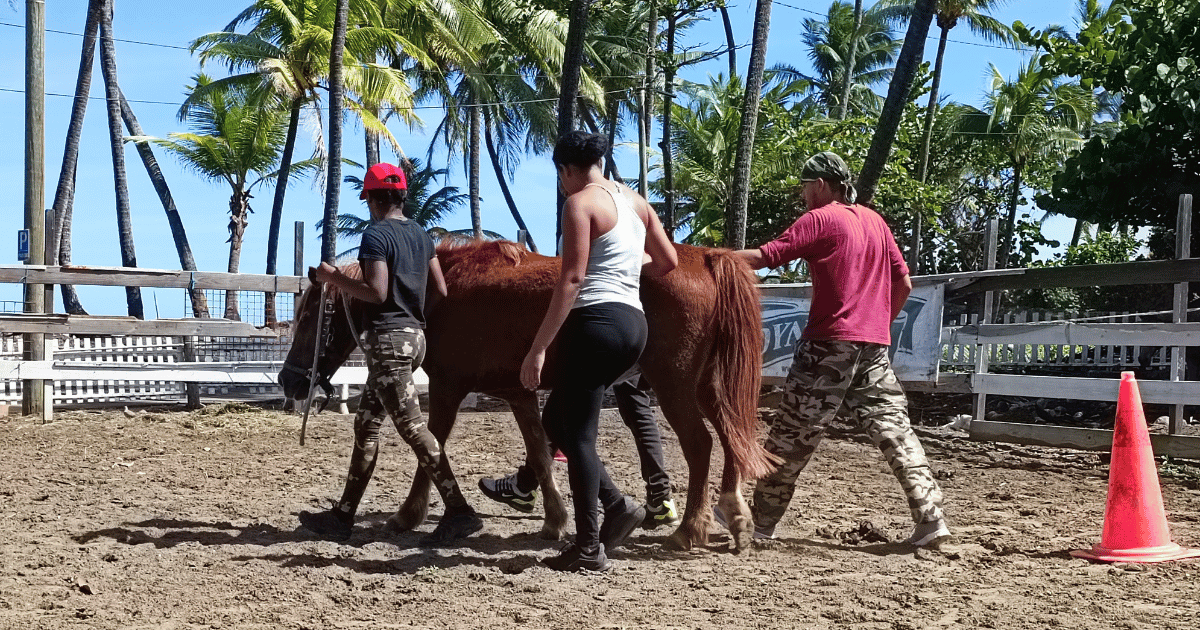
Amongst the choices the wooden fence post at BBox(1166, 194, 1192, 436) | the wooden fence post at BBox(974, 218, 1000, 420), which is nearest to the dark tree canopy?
the wooden fence post at BBox(974, 218, 1000, 420)

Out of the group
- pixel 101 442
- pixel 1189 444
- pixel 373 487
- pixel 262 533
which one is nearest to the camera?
pixel 262 533

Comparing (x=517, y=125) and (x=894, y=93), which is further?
(x=517, y=125)

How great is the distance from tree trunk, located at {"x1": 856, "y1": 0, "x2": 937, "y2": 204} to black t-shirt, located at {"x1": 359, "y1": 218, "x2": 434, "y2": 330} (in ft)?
26.2

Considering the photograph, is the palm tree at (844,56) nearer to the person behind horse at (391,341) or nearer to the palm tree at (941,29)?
the palm tree at (941,29)

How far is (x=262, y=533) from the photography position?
212 inches

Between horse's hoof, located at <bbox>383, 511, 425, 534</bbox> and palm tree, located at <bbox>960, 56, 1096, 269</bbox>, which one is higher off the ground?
palm tree, located at <bbox>960, 56, 1096, 269</bbox>

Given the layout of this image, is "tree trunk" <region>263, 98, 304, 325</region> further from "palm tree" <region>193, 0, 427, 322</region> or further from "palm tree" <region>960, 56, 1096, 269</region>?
"palm tree" <region>960, 56, 1096, 269</region>

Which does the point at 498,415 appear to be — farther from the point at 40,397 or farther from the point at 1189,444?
the point at 1189,444

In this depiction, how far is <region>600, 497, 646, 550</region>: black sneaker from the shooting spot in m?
4.55

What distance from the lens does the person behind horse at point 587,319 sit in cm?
414

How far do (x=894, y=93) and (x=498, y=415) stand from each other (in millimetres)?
5792

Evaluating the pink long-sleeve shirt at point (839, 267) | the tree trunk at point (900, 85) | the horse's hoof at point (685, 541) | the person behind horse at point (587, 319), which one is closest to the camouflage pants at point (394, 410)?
the person behind horse at point (587, 319)

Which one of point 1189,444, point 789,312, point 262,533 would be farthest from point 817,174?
point 789,312

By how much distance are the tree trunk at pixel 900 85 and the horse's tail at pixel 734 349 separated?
7297mm
